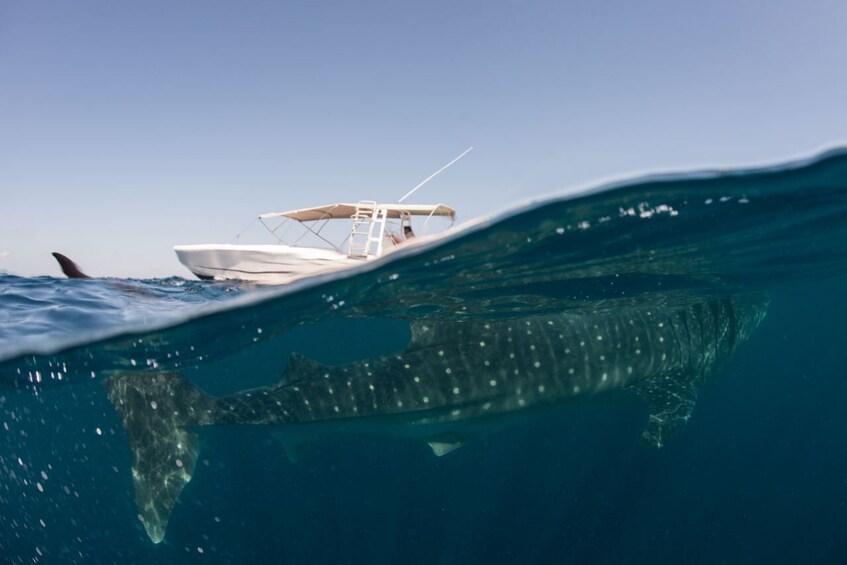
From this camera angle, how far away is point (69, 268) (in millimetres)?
11773

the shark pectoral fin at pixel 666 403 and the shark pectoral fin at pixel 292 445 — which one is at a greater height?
the shark pectoral fin at pixel 292 445

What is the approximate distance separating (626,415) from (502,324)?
9892 mm

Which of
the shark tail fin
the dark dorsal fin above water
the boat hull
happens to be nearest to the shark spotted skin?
the shark tail fin

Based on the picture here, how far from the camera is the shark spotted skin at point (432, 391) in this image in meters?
7.54

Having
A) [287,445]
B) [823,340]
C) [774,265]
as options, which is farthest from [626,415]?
[823,340]

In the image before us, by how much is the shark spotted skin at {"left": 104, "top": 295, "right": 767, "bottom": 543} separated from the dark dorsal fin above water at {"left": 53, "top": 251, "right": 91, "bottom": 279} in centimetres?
440

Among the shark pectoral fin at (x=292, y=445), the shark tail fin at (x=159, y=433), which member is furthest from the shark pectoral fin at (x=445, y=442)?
the shark tail fin at (x=159, y=433)

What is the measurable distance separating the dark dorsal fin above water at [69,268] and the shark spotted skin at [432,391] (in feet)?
14.4

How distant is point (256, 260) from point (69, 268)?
15.2 ft

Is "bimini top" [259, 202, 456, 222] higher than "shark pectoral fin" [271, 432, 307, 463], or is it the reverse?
"bimini top" [259, 202, 456, 222]

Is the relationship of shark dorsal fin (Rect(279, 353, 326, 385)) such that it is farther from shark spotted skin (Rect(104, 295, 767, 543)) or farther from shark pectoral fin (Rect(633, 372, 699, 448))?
shark pectoral fin (Rect(633, 372, 699, 448))

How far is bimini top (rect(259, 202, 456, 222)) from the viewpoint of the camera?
14930mm

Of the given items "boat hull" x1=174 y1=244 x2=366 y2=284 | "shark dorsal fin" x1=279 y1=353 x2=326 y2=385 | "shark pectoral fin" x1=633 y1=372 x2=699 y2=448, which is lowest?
"shark pectoral fin" x1=633 y1=372 x2=699 y2=448

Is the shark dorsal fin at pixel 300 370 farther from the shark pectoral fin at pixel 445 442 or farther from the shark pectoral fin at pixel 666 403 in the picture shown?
the shark pectoral fin at pixel 666 403
